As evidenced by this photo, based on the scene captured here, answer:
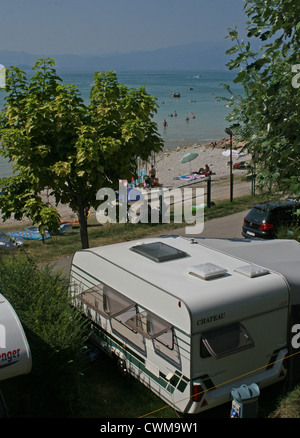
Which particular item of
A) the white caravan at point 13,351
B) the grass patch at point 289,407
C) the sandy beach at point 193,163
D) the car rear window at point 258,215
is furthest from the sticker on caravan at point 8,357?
the sandy beach at point 193,163

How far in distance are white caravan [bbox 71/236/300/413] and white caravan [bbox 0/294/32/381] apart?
1693mm

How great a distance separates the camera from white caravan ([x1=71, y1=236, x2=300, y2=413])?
19.3ft

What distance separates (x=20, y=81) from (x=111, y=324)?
561 centimetres

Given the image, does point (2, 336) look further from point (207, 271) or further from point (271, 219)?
point (271, 219)

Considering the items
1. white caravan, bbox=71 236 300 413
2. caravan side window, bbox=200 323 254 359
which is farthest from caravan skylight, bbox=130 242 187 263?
caravan side window, bbox=200 323 254 359

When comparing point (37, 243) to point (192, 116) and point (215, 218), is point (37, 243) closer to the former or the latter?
point (215, 218)

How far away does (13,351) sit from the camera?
5.33 meters

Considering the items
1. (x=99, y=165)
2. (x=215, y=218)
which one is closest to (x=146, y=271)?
(x=99, y=165)

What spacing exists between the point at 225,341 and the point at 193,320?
2.07 ft

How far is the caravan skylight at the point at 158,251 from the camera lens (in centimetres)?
728

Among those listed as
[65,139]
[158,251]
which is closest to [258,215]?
[65,139]

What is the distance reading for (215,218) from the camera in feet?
59.2

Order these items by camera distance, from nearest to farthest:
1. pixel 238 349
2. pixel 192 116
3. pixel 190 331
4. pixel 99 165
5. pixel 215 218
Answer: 1. pixel 190 331
2. pixel 238 349
3. pixel 99 165
4. pixel 215 218
5. pixel 192 116

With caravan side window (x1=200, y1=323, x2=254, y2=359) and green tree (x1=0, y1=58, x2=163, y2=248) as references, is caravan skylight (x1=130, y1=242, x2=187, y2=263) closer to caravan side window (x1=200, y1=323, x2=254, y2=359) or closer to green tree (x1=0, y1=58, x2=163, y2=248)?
caravan side window (x1=200, y1=323, x2=254, y2=359)
